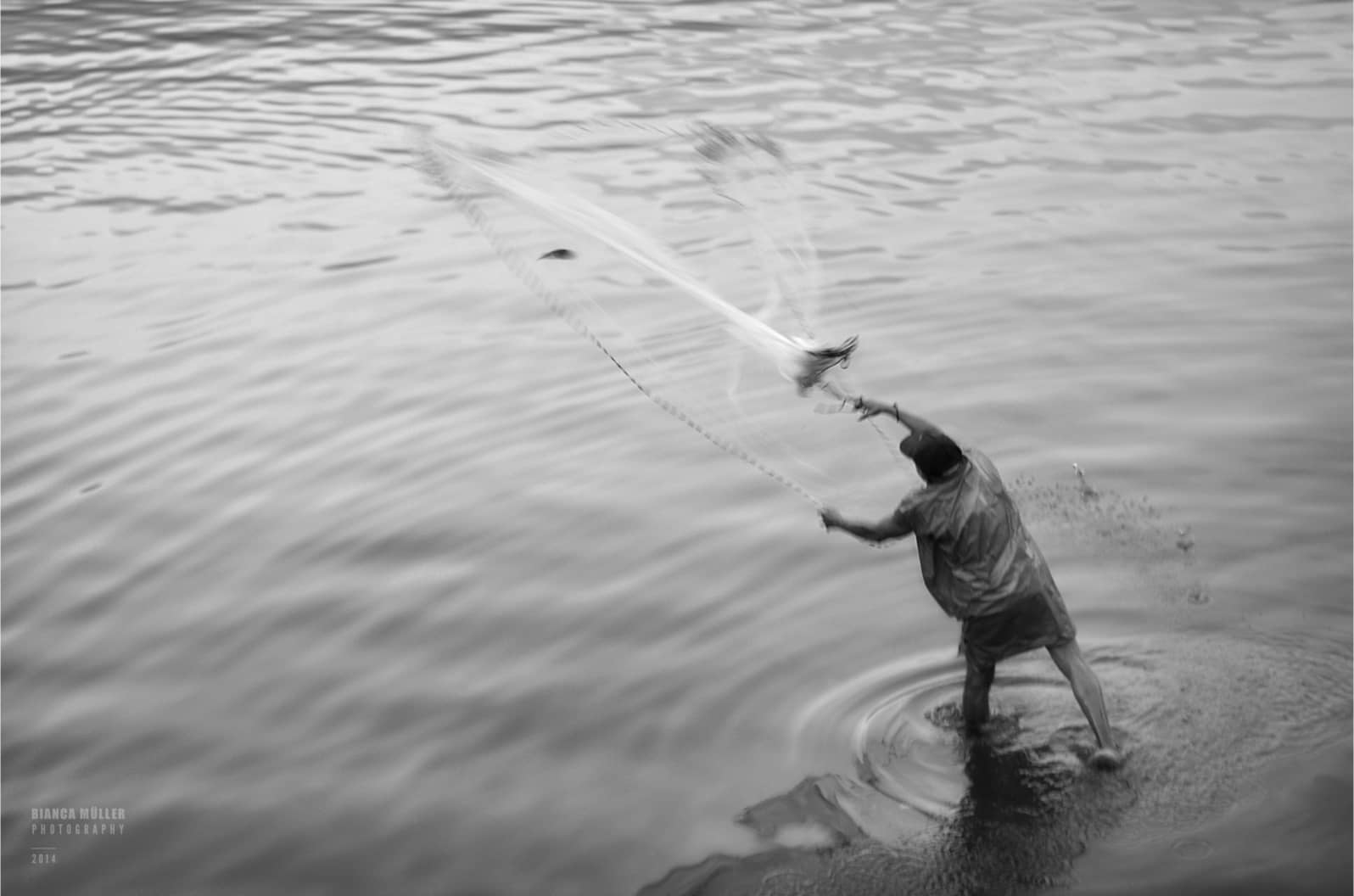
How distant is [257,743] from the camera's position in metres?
7.01

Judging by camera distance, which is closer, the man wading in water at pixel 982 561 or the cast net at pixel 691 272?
the man wading in water at pixel 982 561

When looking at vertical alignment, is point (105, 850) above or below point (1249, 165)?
below

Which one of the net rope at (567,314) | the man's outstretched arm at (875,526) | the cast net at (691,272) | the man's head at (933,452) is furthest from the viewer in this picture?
the net rope at (567,314)

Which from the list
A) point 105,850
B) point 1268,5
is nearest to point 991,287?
point 105,850

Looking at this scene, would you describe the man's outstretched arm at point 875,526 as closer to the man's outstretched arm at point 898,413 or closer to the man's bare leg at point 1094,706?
the man's outstretched arm at point 898,413

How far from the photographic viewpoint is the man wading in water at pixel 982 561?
594cm

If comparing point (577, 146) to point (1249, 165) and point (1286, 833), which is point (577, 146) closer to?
point (1249, 165)

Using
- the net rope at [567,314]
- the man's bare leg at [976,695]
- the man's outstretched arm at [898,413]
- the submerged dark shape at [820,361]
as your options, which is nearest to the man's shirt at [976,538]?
the man's outstretched arm at [898,413]

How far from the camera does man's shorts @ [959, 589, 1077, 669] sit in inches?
237

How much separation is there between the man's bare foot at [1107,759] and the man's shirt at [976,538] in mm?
724

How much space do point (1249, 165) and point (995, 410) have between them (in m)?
5.96

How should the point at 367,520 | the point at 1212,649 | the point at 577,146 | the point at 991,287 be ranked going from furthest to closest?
the point at 577,146
the point at 991,287
the point at 367,520
the point at 1212,649

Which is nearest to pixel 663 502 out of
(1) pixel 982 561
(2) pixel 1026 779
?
(1) pixel 982 561

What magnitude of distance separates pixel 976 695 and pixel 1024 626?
0.47 m
